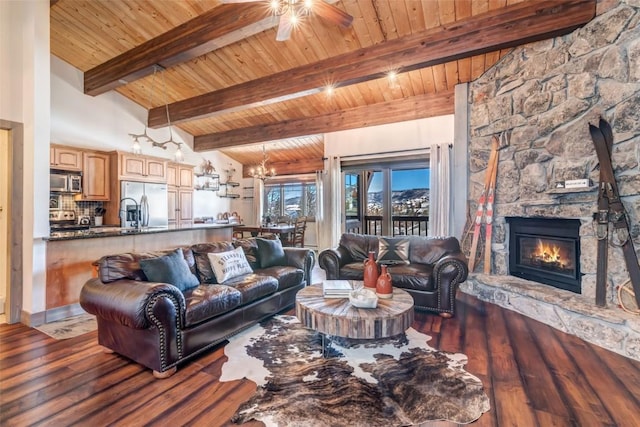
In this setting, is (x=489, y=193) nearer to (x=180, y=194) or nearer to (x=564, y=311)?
(x=564, y=311)

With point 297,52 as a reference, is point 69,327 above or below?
below

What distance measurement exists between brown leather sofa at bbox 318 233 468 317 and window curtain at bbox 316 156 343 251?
6.02 ft

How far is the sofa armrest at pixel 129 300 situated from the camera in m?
2.06

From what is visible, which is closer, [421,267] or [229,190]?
[421,267]

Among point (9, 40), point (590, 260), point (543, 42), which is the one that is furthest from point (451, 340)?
point (9, 40)

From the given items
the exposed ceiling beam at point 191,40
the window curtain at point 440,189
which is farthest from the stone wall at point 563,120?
the exposed ceiling beam at point 191,40

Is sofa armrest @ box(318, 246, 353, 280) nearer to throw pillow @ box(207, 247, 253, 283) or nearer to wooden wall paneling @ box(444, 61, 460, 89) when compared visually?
throw pillow @ box(207, 247, 253, 283)

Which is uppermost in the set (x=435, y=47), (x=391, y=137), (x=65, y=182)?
(x=435, y=47)

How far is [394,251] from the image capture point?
4062mm

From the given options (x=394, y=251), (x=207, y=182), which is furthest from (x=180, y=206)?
(x=394, y=251)

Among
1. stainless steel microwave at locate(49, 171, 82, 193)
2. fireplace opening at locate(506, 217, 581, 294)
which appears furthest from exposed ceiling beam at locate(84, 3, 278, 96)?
fireplace opening at locate(506, 217, 581, 294)

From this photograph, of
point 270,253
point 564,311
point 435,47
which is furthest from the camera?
point 270,253

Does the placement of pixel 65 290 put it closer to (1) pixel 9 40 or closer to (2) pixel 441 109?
(1) pixel 9 40

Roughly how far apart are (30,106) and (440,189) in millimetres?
5458
